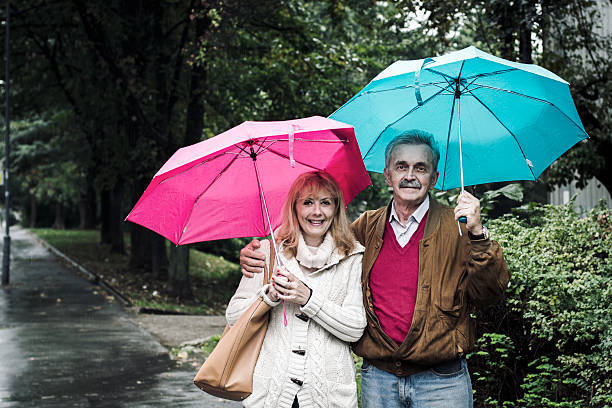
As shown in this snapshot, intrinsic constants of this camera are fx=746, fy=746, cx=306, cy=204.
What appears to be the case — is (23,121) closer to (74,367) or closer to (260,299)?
(74,367)

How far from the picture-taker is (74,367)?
9367 mm

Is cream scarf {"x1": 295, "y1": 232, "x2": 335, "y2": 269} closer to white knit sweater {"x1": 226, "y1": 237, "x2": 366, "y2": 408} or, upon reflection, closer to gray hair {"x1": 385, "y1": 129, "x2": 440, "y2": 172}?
white knit sweater {"x1": 226, "y1": 237, "x2": 366, "y2": 408}

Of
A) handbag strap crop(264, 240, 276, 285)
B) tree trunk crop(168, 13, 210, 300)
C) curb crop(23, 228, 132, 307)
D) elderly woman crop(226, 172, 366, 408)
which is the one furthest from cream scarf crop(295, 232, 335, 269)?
tree trunk crop(168, 13, 210, 300)

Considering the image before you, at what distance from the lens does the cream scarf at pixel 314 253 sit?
346 centimetres

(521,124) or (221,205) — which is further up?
(521,124)

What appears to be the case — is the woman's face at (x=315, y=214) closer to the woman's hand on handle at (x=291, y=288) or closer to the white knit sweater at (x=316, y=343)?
the white knit sweater at (x=316, y=343)

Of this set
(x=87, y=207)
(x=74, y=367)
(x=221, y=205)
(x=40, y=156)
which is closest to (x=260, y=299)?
(x=221, y=205)

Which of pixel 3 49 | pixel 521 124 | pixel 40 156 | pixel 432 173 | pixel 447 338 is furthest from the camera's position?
pixel 40 156

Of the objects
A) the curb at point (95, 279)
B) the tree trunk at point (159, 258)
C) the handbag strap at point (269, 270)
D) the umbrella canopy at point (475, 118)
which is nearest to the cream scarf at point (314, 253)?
the handbag strap at point (269, 270)

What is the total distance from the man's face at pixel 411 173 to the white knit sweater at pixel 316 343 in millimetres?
324

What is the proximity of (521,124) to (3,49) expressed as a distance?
21.4 meters

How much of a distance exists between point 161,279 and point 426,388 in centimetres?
1767

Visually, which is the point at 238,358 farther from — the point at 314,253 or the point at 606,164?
the point at 606,164

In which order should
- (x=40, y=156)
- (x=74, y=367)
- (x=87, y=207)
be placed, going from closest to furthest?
(x=74, y=367) < (x=40, y=156) < (x=87, y=207)
